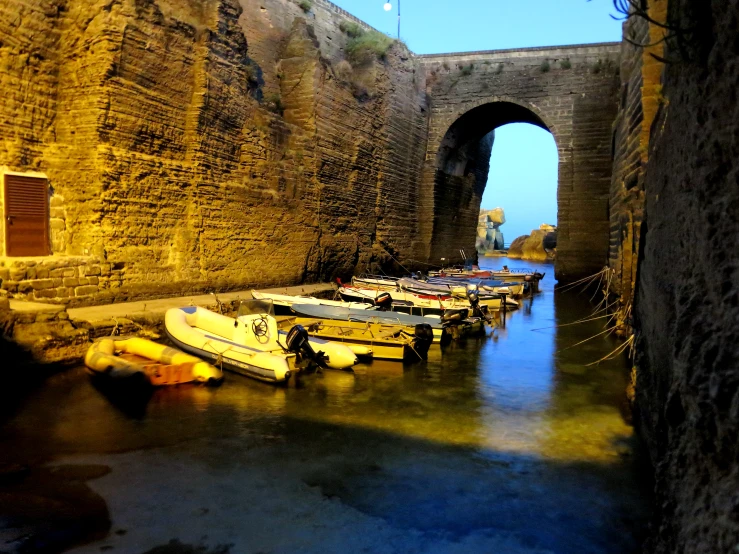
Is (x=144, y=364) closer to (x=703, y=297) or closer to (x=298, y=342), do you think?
(x=298, y=342)

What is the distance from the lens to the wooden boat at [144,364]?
21.7 ft

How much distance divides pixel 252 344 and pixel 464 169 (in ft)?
61.0

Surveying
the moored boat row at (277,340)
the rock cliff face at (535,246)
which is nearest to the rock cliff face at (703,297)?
the moored boat row at (277,340)

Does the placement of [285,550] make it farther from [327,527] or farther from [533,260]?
[533,260]

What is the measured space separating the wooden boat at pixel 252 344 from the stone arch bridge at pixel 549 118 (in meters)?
13.3

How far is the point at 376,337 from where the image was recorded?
8953 millimetres

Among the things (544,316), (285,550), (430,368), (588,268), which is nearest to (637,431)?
(430,368)

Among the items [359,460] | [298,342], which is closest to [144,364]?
[298,342]

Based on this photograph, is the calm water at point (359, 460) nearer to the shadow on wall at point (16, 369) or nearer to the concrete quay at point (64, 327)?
the shadow on wall at point (16, 369)

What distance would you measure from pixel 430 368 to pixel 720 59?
6.70 meters

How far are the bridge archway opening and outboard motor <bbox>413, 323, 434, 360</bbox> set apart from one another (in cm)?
1234

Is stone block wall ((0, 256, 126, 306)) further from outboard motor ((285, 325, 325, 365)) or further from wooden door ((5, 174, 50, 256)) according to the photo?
outboard motor ((285, 325, 325, 365))

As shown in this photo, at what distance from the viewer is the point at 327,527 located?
12.2ft

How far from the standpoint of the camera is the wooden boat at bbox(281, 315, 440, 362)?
28.7ft
